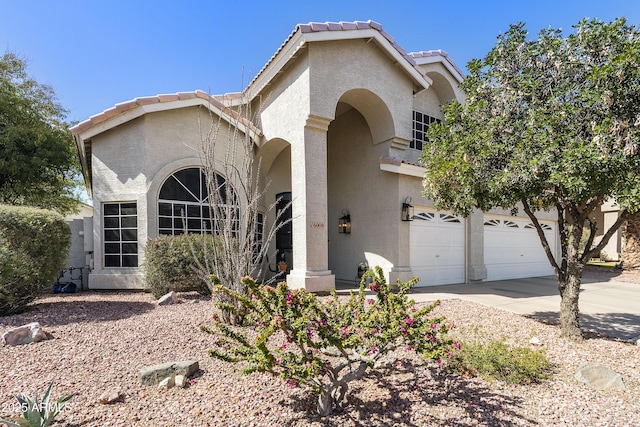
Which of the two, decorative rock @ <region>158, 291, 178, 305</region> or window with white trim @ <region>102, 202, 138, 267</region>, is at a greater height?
window with white trim @ <region>102, 202, 138, 267</region>

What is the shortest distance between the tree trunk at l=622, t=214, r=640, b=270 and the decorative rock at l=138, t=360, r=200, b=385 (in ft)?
68.1

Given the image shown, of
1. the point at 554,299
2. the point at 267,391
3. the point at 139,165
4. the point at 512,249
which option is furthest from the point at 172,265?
the point at 512,249

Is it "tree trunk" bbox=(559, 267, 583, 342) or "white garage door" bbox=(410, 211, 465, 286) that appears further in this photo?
"white garage door" bbox=(410, 211, 465, 286)

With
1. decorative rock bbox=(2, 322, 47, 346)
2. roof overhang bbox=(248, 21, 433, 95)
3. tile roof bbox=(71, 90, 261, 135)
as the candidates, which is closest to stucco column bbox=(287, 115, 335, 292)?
tile roof bbox=(71, 90, 261, 135)

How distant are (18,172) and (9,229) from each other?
9.49 meters

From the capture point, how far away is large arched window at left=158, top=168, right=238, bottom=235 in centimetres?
1013

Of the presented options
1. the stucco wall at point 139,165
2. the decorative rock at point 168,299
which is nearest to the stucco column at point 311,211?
the decorative rock at point 168,299

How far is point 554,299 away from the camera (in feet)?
30.3

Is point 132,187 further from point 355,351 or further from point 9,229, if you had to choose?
point 355,351

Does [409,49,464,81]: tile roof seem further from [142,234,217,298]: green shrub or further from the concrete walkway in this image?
[142,234,217,298]: green shrub

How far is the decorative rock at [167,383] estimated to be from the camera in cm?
382

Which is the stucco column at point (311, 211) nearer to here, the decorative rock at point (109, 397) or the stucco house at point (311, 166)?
the stucco house at point (311, 166)

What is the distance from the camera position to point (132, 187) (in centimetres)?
1005

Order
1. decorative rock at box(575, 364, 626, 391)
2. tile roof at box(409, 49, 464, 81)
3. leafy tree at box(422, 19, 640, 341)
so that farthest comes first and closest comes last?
tile roof at box(409, 49, 464, 81)
leafy tree at box(422, 19, 640, 341)
decorative rock at box(575, 364, 626, 391)
